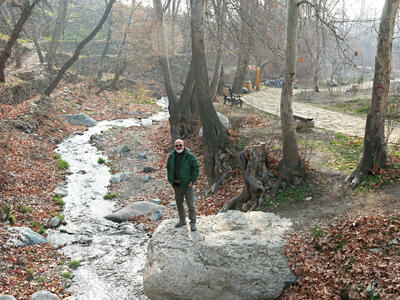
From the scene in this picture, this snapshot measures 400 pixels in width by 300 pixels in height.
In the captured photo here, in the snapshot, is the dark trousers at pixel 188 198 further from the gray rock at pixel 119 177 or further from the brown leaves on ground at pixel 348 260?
the gray rock at pixel 119 177

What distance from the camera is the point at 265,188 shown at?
991 cm

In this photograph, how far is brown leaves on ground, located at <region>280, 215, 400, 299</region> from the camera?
5719 mm

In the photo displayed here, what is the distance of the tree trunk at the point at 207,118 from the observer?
12.9m

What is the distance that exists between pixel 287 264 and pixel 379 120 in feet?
13.6

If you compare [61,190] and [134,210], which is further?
[61,190]

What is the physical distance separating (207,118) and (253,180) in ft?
13.3

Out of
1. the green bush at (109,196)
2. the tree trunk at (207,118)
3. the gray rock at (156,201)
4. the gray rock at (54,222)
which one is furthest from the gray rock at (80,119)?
the gray rock at (54,222)

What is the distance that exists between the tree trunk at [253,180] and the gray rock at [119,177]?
18.5 ft

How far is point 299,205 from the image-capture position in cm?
902

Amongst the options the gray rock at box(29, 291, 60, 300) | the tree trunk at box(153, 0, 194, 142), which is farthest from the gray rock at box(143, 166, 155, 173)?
the gray rock at box(29, 291, 60, 300)

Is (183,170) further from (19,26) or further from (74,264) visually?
(19,26)

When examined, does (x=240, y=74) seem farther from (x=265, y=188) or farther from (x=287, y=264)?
(x=287, y=264)


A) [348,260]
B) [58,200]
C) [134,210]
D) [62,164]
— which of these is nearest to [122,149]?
[62,164]

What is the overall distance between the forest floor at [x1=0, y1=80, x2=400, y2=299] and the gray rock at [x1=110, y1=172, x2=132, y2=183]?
0.32 metres
